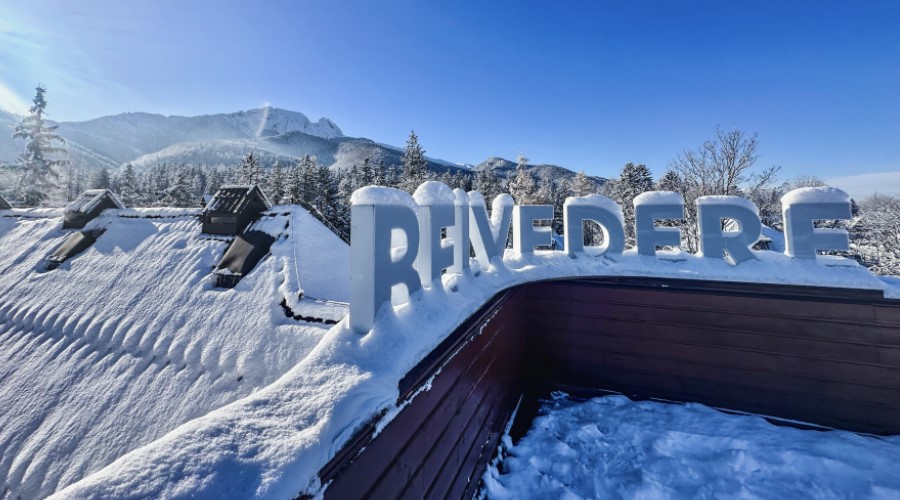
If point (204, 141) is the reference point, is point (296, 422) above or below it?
below

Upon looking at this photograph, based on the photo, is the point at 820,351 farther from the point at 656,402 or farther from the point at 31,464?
the point at 31,464

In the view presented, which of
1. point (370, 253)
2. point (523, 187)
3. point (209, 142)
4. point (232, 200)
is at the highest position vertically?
point (209, 142)

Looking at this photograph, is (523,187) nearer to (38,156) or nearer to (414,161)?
(414,161)

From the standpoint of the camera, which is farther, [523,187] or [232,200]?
[523,187]

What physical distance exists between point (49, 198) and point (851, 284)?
4115cm

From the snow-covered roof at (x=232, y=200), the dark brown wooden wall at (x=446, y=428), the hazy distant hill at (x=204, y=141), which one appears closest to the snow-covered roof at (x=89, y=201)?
the snow-covered roof at (x=232, y=200)

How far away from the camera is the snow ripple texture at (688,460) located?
11.8ft

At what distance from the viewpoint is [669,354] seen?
5160 millimetres

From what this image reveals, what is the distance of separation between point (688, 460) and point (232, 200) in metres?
9.48

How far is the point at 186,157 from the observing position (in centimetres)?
Result: 13538

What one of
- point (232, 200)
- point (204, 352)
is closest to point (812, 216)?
point (204, 352)

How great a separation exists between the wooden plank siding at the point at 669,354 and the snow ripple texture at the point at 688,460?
33 centimetres

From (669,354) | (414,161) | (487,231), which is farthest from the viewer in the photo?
(414,161)

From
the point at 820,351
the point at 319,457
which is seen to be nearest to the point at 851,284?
the point at 820,351
